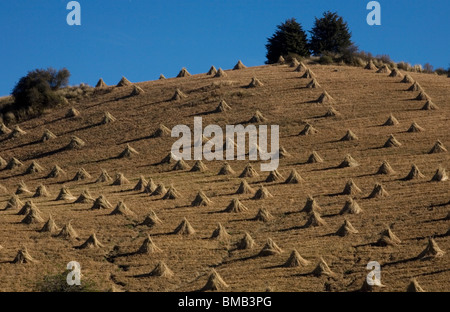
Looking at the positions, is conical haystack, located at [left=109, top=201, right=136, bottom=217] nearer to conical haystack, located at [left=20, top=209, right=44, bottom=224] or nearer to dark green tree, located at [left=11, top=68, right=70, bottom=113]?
conical haystack, located at [left=20, top=209, right=44, bottom=224]

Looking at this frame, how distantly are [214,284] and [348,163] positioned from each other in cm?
1903

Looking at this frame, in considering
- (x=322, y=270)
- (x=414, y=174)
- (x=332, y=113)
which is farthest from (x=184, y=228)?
(x=332, y=113)

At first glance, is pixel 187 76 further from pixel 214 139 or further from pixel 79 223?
pixel 79 223

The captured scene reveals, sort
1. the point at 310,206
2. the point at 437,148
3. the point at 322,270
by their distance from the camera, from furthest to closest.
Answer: the point at 437,148 → the point at 310,206 → the point at 322,270

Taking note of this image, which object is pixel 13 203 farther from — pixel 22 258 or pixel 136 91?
pixel 136 91

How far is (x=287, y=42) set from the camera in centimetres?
8881

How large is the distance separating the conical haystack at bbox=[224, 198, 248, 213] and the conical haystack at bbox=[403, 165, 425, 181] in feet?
31.2

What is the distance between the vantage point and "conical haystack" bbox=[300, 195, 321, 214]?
154 feet

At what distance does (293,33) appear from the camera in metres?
90.2

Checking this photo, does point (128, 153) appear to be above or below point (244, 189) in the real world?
above

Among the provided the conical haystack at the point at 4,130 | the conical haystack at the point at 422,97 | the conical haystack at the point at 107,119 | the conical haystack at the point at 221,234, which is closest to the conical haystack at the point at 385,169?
the conical haystack at the point at 221,234

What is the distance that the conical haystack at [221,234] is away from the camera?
44375 millimetres

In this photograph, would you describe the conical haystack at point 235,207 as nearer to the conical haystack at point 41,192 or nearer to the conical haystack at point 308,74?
the conical haystack at point 41,192
